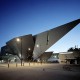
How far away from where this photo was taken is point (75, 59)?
45.8 m

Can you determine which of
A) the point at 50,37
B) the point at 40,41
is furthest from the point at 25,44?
the point at 50,37

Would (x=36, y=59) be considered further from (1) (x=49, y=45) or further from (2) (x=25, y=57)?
(1) (x=49, y=45)

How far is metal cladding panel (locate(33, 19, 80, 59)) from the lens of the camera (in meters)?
41.0

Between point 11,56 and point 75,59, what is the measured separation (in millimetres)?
36706

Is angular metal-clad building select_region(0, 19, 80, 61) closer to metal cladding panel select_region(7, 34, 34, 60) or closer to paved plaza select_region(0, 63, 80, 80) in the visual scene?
metal cladding panel select_region(7, 34, 34, 60)

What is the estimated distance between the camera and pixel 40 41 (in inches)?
2116

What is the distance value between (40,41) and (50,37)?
267 inches

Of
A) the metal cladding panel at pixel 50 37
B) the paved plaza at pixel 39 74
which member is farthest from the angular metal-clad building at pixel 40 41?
the paved plaza at pixel 39 74

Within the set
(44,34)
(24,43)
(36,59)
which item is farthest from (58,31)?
(36,59)

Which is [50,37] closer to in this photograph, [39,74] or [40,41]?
[40,41]

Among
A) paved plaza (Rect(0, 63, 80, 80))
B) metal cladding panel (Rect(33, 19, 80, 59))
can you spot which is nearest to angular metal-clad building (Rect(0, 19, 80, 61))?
metal cladding panel (Rect(33, 19, 80, 59))

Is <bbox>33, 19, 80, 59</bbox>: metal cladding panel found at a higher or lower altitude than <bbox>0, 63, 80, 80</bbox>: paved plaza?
higher

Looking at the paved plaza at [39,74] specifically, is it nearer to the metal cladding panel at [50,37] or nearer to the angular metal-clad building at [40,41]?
the metal cladding panel at [50,37]

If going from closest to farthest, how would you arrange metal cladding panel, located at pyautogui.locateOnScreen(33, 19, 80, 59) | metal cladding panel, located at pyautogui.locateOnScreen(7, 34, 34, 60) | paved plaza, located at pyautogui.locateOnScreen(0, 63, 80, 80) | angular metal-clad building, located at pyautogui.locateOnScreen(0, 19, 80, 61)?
paved plaza, located at pyautogui.locateOnScreen(0, 63, 80, 80) < metal cladding panel, located at pyautogui.locateOnScreen(33, 19, 80, 59) < angular metal-clad building, located at pyautogui.locateOnScreen(0, 19, 80, 61) < metal cladding panel, located at pyautogui.locateOnScreen(7, 34, 34, 60)
